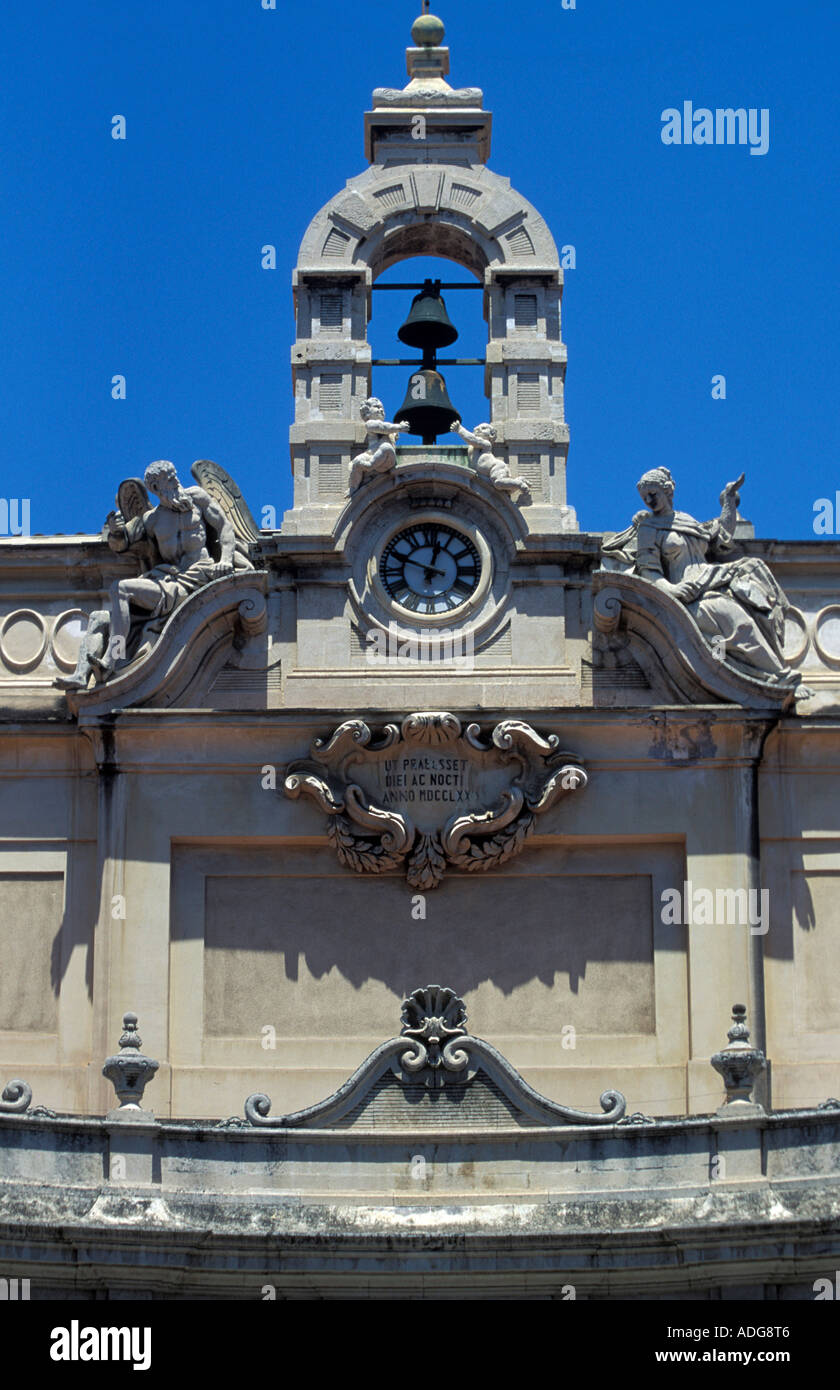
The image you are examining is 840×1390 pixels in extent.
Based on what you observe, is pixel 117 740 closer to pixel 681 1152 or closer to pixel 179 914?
pixel 179 914

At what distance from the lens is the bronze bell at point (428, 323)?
3184 centimetres

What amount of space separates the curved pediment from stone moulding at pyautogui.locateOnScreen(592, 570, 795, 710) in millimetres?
3227

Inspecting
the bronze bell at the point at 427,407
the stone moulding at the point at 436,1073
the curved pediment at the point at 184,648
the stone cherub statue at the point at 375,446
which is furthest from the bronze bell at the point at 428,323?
the stone moulding at the point at 436,1073

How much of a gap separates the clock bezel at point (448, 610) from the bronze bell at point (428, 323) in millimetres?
2686

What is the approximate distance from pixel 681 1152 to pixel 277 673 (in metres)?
6.46

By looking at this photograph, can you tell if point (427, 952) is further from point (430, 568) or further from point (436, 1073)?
point (430, 568)

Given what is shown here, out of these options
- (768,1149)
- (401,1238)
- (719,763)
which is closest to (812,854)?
(719,763)

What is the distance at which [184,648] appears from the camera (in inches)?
1164

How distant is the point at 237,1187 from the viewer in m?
26.0

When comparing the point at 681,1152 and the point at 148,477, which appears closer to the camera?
the point at 681,1152

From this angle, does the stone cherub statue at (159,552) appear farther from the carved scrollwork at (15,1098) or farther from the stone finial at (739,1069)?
the stone finial at (739,1069)

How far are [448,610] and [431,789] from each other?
178 centimetres

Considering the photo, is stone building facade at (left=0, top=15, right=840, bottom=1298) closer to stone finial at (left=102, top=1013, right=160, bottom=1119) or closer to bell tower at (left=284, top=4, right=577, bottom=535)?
bell tower at (left=284, top=4, right=577, bottom=535)

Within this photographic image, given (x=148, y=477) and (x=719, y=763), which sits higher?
(x=148, y=477)
